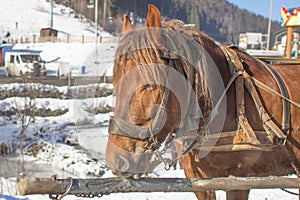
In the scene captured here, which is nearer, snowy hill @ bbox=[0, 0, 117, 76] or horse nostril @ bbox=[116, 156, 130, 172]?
horse nostril @ bbox=[116, 156, 130, 172]

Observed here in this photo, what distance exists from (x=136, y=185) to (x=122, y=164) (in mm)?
136

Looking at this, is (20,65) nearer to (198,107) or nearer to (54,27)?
(198,107)

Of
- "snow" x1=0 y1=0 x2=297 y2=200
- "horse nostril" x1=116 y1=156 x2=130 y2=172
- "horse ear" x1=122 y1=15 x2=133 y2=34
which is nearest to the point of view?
"horse nostril" x1=116 y1=156 x2=130 y2=172

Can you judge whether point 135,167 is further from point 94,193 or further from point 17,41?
point 17,41

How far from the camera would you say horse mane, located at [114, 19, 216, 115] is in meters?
2.15

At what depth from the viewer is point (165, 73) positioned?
216 centimetres

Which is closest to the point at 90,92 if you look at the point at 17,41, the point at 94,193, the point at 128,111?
the point at 128,111

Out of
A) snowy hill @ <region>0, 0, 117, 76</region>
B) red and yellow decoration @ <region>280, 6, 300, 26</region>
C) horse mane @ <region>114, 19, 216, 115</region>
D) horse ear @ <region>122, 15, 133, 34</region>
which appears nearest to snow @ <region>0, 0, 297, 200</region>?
horse ear @ <region>122, 15, 133, 34</region>

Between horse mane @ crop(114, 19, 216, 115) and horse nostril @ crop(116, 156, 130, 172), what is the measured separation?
0.44 meters

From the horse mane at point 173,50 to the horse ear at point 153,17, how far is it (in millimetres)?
43

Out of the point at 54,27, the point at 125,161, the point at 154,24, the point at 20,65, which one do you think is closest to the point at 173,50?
the point at 154,24

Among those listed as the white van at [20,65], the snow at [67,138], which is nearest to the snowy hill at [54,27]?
the white van at [20,65]

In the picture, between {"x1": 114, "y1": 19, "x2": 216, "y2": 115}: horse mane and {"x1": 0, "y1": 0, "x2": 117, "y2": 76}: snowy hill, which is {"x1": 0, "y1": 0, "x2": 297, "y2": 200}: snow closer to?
{"x1": 114, "y1": 19, "x2": 216, "y2": 115}: horse mane

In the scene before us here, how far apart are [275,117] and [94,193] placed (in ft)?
4.63
